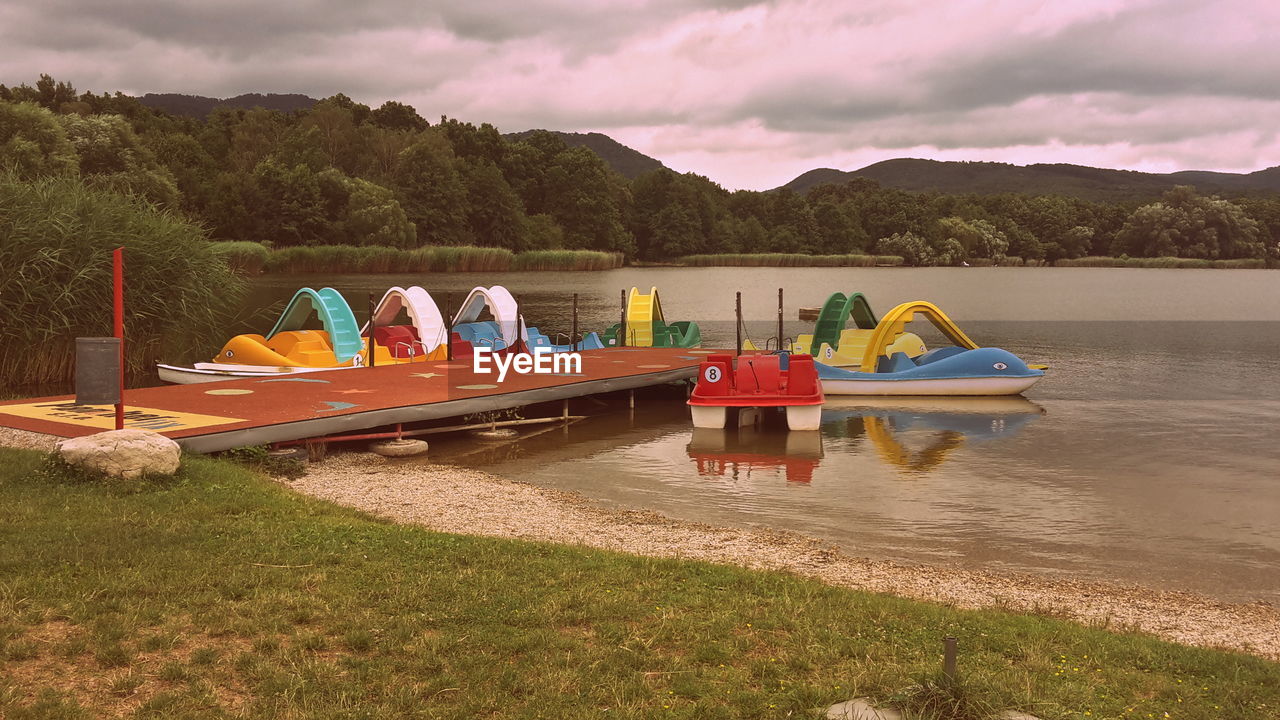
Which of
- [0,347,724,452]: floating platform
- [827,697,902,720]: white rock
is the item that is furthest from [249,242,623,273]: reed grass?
[827,697,902,720]: white rock

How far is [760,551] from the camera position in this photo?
33.2ft

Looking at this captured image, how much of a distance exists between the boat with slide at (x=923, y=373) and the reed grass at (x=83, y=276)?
1506cm

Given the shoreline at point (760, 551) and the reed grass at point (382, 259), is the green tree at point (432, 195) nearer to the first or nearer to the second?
the reed grass at point (382, 259)

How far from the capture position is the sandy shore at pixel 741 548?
8273 mm

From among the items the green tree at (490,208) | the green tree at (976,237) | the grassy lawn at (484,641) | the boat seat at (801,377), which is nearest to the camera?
the grassy lawn at (484,641)

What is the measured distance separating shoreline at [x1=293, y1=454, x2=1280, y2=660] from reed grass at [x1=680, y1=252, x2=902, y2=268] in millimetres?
118259

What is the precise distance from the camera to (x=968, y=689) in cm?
466

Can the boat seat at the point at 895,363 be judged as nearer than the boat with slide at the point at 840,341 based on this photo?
Yes

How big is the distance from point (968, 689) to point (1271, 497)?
1244 centimetres

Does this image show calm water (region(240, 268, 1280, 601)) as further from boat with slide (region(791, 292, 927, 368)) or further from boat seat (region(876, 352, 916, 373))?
boat with slide (region(791, 292, 927, 368))

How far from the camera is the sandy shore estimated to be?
8273 millimetres

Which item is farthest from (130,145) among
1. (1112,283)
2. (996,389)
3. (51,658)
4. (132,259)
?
(1112,283)

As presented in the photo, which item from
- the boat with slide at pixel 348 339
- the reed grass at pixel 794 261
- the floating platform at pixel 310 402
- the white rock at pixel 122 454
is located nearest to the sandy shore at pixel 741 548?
the floating platform at pixel 310 402

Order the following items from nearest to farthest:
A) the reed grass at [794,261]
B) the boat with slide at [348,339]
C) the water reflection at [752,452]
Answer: the water reflection at [752,452]
the boat with slide at [348,339]
the reed grass at [794,261]
